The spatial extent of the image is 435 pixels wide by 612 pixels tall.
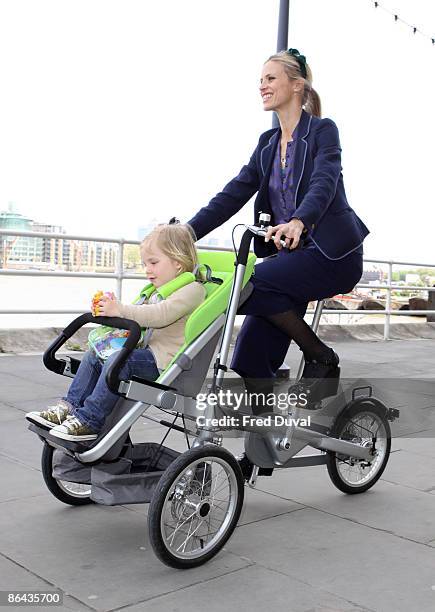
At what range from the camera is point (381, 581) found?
2812mm

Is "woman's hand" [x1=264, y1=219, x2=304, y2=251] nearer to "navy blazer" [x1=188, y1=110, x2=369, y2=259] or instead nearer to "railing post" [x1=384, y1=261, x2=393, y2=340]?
"navy blazer" [x1=188, y1=110, x2=369, y2=259]

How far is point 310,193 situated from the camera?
325 cm

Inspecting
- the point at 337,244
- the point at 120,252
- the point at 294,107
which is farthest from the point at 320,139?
the point at 120,252

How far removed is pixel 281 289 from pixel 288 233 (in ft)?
1.15

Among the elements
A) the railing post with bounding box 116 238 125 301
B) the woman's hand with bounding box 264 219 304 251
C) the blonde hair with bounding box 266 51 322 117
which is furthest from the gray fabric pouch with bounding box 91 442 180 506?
the railing post with bounding box 116 238 125 301

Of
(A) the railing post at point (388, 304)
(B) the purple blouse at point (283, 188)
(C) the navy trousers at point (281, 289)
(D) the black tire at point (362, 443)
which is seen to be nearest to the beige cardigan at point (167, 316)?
(C) the navy trousers at point (281, 289)

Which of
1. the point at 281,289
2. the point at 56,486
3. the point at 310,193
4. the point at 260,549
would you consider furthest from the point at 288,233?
the point at 56,486

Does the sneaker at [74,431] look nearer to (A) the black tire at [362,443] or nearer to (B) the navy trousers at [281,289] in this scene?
(B) the navy trousers at [281,289]

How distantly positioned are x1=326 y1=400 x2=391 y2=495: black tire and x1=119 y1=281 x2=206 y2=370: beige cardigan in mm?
1009

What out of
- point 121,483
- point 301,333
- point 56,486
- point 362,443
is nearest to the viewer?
point 121,483

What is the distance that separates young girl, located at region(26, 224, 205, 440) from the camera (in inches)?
116

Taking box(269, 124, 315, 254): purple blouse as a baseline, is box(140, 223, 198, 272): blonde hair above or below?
below

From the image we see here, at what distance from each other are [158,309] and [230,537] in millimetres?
921

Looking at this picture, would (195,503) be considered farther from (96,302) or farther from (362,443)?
(362,443)
